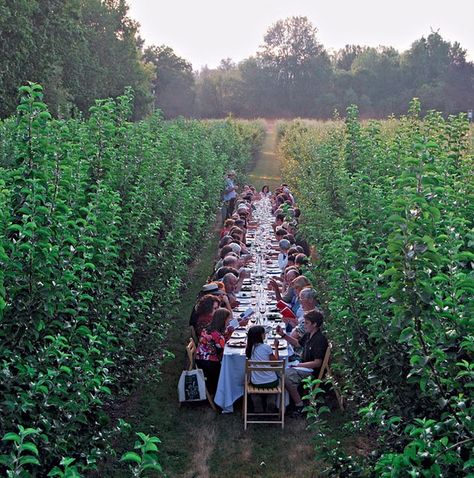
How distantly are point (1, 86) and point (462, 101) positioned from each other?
50.3 metres

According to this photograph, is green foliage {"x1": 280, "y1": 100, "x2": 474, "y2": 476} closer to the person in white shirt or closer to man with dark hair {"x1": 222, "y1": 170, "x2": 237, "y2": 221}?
the person in white shirt

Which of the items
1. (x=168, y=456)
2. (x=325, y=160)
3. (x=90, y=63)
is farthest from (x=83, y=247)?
(x=90, y=63)

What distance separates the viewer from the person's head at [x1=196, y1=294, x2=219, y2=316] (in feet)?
31.4

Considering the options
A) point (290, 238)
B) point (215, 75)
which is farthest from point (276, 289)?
point (215, 75)

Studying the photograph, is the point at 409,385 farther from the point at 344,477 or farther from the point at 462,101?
the point at 462,101

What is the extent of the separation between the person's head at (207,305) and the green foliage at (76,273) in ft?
1.92

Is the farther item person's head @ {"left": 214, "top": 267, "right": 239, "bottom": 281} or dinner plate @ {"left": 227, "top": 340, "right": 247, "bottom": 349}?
person's head @ {"left": 214, "top": 267, "right": 239, "bottom": 281}

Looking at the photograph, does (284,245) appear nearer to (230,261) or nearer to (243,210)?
(230,261)

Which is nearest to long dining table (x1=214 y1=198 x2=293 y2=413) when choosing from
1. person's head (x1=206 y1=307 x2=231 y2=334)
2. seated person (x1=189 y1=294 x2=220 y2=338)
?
person's head (x1=206 y1=307 x2=231 y2=334)

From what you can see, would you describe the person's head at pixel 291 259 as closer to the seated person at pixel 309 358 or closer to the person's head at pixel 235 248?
the person's head at pixel 235 248

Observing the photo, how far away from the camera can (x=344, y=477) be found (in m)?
4.76

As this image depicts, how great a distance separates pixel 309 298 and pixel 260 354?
49.5 inches

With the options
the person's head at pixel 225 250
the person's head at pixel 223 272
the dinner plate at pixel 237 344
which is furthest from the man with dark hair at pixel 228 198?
the dinner plate at pixel 237 344

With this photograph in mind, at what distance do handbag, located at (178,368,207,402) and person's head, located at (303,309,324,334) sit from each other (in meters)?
1.51
